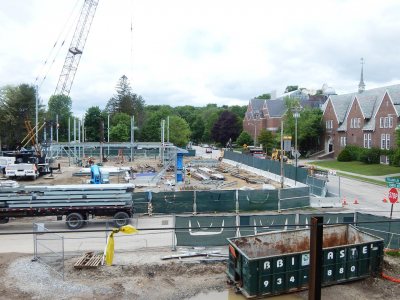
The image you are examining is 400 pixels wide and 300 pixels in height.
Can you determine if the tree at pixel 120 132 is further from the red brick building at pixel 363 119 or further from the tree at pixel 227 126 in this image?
the red brick building at pixel 363 119

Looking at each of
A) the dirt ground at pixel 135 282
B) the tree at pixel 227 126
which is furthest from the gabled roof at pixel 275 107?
the dirt ground at pixel 135 282

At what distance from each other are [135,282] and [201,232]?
4.75 metres

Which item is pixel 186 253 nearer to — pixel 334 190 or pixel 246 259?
pixel 246 259

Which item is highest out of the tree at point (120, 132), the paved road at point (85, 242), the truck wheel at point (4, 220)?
the tree at point (120, 132)

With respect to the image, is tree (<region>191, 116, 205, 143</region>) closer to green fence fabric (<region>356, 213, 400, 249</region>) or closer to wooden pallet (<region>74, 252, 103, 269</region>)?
green fence fabric (<region>356, 213, 400, 249</region>)

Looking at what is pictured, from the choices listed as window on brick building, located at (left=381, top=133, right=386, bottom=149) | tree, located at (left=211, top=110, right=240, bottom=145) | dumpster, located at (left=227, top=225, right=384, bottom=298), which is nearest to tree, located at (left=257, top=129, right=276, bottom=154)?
window on brick building, located at (left=381, top=133, right=386, bottom=149)

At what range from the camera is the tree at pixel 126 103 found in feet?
433

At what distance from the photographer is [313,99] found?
104312 millimetres

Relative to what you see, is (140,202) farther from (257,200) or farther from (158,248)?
(257,200)

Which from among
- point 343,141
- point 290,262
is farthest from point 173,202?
point 343,141

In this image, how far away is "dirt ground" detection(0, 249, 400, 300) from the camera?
43.3 feet

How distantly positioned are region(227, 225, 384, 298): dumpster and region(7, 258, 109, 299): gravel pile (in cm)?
484

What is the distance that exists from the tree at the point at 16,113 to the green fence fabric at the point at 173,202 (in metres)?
71.7

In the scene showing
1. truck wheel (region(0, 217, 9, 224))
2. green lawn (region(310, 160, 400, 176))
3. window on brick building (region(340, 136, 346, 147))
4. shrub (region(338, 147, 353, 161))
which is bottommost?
truck wheel (region(0, 217, 9, 224))
